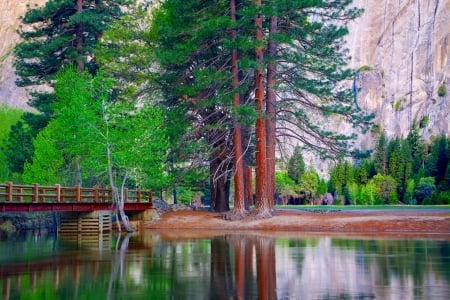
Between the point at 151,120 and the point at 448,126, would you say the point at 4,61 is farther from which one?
the point at 151,120

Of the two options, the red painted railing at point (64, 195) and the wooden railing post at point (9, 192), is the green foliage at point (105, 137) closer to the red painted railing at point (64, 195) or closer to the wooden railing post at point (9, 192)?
the red painted railing at point (64, 195)

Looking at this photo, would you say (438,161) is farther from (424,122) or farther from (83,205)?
(83,205)

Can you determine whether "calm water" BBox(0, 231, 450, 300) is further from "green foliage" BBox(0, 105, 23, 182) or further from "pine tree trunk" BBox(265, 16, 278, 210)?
"green foliage" BBox(0, 105, 23, 182)

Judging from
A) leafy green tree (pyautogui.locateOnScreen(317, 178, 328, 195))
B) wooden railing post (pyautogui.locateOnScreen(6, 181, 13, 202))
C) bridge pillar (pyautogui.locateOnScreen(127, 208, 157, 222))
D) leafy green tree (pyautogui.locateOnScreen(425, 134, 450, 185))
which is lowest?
bridge pillar (pyautogui.locateOnScreen(127, 208, 157, 222))

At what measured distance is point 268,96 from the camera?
44000mm

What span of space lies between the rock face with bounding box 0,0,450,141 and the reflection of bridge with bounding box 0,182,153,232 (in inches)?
4409

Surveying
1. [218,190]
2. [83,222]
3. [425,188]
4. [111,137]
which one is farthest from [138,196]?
[425,188]

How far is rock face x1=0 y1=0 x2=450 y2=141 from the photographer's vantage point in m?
157

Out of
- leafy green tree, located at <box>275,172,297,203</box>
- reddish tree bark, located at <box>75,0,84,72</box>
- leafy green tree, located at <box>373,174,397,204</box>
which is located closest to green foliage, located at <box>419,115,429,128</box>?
leafy green tree, located at <box>275,172,297,203</box>

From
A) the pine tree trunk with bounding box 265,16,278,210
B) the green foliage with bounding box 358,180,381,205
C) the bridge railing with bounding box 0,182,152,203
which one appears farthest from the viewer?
the green foliage with bounding box 358,180,381,205

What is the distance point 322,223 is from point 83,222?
13236 mm

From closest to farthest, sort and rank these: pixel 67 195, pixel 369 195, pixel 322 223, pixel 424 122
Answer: pixel 67 195 < pixel 322 223 < pixel 369 195 < pixel 424 122

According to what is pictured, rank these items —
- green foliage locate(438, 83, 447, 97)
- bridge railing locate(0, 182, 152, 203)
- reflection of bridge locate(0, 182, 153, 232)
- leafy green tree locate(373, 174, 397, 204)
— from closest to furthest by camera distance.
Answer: bridge railing locate(0, 182, 152, 203) < reflection of bridge locate(0, 182, 153, 232) < leafy green tree locate(373, 174, 397, 204) < green foliage locate(438, 83, 447, 97)

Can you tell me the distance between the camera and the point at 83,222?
41938 mm
